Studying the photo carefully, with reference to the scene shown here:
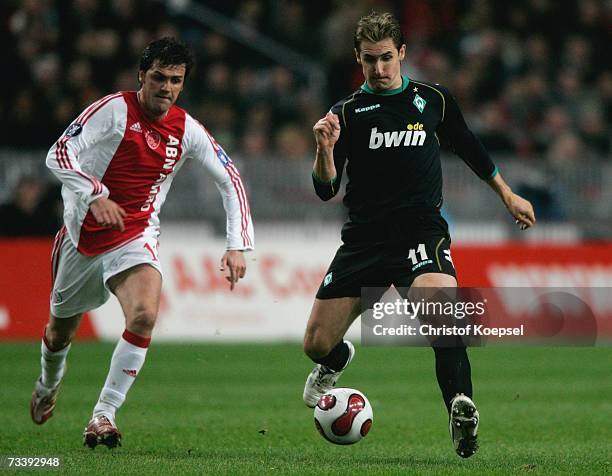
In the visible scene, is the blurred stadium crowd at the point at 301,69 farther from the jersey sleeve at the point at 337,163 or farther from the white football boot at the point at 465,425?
the white football boot at the point at 465,425

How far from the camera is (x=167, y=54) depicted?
7.61m

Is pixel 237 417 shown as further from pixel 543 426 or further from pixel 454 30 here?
pixel 454 30

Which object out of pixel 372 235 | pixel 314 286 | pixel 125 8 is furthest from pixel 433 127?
pixel 125 8

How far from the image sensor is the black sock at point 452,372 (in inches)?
269

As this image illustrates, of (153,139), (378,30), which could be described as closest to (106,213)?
(153,139)

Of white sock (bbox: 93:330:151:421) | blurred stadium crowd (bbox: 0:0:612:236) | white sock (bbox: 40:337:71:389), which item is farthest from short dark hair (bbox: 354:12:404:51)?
blurred stadium crowd (bbox: 0:0:612:236)

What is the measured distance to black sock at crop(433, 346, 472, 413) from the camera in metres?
6.82

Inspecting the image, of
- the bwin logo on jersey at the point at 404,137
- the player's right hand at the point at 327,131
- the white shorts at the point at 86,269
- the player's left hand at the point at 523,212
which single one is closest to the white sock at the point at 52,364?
the white shorts at the point at 86,269

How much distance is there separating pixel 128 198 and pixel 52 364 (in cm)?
141

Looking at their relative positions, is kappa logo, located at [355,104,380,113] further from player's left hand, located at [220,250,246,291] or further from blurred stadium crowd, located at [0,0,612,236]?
blurred stadium crowd, located at [0,0,612,236]

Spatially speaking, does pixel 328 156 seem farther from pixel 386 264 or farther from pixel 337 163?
pixel 386 264

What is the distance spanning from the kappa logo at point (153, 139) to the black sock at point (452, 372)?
2306 millimetres

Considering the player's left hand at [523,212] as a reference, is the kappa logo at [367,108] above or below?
above

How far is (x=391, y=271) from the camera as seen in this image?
7316 mm
